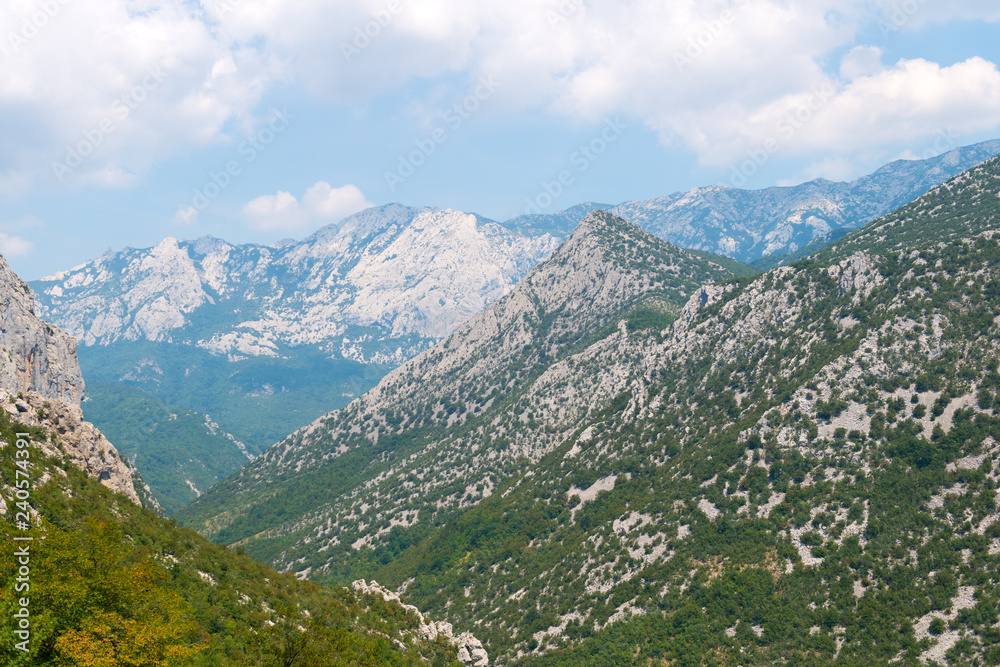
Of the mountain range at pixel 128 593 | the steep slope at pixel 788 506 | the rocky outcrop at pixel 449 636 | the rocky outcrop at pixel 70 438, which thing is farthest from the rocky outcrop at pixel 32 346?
the steep slope at pixel 788 506

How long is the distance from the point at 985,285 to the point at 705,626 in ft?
288

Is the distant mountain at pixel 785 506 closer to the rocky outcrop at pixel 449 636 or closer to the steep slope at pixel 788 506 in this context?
the steep slope at pixel 788 506

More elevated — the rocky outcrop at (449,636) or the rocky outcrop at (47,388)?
the rocky outcrop at (47,388)

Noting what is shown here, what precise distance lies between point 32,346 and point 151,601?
154m

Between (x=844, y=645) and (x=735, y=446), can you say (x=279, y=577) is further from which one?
(x=735, y=446)

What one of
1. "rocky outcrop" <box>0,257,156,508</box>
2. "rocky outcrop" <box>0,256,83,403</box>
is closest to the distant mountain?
"rocky outcrop" <box>0,257,156,508</box>

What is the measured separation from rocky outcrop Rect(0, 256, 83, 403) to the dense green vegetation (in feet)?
310

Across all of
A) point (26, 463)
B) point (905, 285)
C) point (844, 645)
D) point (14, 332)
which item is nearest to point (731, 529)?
point (844, 645)

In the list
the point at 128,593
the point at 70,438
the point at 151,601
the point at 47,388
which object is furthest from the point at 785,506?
the point at 47,388

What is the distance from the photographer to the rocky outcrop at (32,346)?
489 feet

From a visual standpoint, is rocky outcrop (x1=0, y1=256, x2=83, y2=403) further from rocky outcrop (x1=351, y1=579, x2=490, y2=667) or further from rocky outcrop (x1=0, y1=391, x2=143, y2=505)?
rocky outcrop (x1=351, y1=579, x2=490, y2=667)

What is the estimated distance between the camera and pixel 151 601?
140 feet

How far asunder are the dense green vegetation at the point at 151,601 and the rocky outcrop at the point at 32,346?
94.6m

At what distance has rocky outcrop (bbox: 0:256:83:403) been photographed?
489 feet
